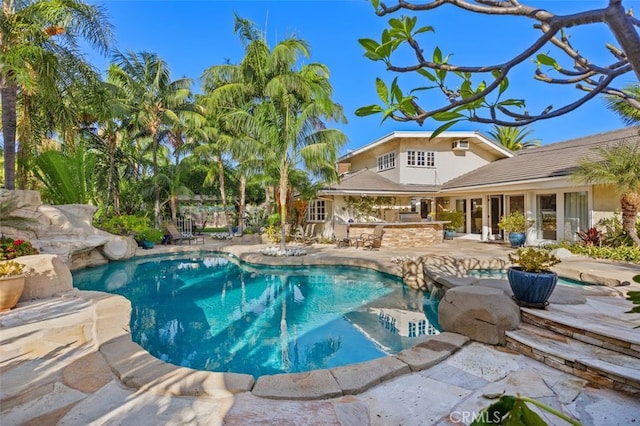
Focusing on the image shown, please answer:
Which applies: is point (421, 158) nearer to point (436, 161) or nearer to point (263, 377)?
point (436, 161)

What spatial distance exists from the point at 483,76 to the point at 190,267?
13212 millimetres

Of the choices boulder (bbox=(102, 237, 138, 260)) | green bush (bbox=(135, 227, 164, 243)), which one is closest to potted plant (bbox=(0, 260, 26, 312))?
boulder (bbox=(102, 237, 138, 260))

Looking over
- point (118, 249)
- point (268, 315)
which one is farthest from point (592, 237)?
point (118, 249)

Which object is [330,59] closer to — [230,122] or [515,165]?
[230,122]

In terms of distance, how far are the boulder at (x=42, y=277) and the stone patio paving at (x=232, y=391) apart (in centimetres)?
231

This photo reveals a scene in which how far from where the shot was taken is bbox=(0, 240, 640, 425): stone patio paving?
288cm

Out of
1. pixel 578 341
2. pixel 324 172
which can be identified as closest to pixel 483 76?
pixel 578 341

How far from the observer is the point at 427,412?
3.00m

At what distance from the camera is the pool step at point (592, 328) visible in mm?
3779

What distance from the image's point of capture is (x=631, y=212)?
9734 millimetres

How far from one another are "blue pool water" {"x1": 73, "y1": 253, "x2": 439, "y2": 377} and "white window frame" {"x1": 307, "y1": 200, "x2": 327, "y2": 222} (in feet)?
24.8

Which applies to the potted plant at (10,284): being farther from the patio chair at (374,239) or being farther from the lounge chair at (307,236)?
the lounge chair at (307,236)

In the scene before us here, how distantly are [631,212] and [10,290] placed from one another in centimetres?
1621

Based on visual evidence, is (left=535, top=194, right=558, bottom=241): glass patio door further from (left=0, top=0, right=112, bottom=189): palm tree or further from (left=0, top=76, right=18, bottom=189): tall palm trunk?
(left=0, top=76, right=18, bottom=189): tall palm trunk
